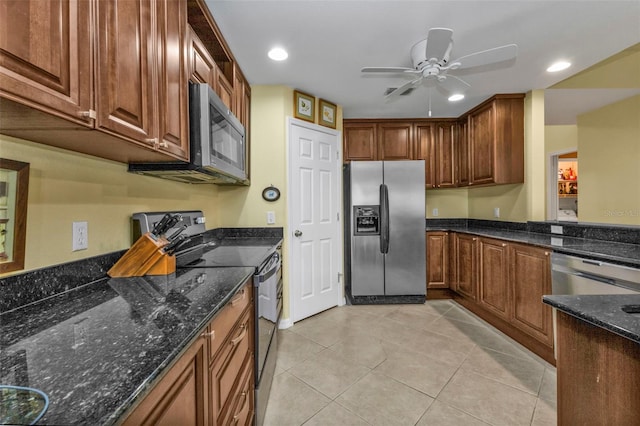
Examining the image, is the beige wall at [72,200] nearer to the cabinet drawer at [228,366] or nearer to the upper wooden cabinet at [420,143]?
the cabinet drawer at [228,366]

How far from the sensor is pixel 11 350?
588mm

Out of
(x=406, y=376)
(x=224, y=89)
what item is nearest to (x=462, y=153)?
(x=406, y=376)

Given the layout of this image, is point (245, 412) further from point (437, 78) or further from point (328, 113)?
point (328, 113)

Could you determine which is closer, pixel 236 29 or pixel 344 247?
pixel 236 29

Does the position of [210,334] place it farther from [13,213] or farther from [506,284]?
[506,284]

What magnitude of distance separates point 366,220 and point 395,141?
4.16 ft

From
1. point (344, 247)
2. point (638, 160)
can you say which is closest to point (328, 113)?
point (344, 247)

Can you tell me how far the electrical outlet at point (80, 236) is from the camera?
104 centimetres

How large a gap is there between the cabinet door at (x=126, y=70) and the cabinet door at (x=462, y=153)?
3465 millimetres

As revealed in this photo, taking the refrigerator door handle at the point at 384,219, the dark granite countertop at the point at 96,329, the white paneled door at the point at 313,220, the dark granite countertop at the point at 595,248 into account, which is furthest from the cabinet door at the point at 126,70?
the dark granite countertop at the point at 595,248

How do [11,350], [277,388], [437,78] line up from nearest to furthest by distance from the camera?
[11,350], [277,388], [437,78]

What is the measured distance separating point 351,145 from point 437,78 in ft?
→ 5.24

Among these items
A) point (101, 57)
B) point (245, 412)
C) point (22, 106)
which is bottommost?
point (245, 412)

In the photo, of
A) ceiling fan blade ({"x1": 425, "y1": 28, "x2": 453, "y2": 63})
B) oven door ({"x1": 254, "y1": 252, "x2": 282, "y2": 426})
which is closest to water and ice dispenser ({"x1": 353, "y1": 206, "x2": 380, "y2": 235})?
oven door ({"x1": 254, "y1": 252, "x2": 282, "y2": 426})
